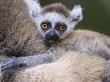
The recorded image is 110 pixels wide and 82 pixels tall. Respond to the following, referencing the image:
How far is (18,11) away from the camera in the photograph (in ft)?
12.6

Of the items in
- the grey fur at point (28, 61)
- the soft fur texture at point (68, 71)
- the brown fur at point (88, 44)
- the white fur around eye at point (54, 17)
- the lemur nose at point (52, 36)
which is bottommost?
the soft fur texture at point (68, 71)

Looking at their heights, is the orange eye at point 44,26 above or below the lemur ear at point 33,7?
below

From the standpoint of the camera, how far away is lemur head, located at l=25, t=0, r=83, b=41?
444 cm

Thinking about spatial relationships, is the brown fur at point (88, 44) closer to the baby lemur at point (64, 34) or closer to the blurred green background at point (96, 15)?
the baby lemur at point (64, 34)

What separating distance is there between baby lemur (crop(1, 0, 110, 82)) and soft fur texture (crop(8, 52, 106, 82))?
1.2 inches

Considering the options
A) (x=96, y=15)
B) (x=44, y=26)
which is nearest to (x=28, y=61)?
(x=44, y=26)

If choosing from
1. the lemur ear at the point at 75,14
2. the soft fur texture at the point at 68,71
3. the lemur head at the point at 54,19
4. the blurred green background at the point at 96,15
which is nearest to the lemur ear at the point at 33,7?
the lemur head at the point at 54,19

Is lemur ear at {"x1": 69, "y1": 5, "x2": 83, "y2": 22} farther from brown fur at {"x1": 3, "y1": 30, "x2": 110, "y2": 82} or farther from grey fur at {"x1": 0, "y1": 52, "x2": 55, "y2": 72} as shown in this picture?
grey fur at {"x1": 0, "y1": 52, "x2": 55, "y2": 72}

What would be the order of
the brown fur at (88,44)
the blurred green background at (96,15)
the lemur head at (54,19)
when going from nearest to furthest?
the brown fur at (88,44)
the lemur head at (54,19)
the blurred green background at (96,15)

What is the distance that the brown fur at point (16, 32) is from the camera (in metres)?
3.73

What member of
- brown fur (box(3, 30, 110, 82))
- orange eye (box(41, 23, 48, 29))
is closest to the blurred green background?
A: orange eye (box(41, 23, 48, 29))

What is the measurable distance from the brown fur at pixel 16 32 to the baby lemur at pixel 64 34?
201 millimetres

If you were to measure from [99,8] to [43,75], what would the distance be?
345 cm

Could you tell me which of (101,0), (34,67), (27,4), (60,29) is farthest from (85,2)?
(34,67)
